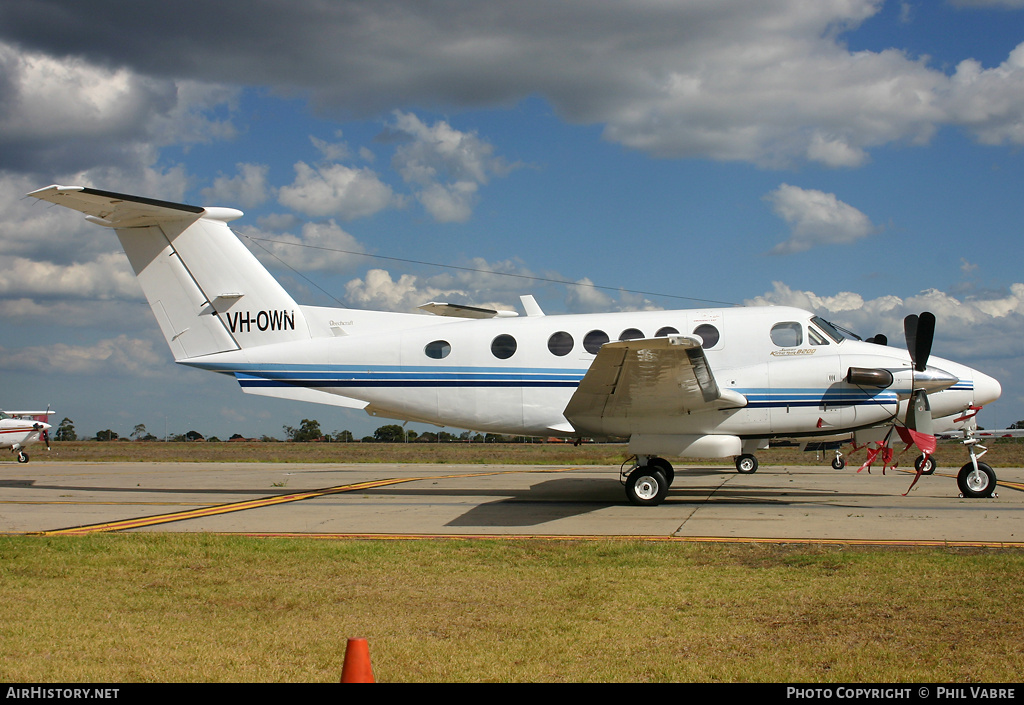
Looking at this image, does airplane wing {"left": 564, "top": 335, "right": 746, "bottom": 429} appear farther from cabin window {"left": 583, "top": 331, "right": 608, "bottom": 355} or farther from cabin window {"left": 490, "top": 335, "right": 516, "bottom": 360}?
cabin window {"left": 490, "top": 335, "right": 516, "bottom": 360}

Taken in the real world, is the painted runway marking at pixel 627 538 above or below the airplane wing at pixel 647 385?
below

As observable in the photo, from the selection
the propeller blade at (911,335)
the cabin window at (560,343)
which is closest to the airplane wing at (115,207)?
the cabin window at (560,343)

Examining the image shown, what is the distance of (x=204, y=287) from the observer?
47.0 ft

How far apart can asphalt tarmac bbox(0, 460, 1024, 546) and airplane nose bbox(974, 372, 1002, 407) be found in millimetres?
1863

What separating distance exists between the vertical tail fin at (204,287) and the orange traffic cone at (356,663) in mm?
11993

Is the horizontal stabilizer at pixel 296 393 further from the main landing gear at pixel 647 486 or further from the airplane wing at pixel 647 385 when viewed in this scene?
the main landing gear at pixel 647 486

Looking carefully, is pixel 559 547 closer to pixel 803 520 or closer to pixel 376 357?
pixel 803 520

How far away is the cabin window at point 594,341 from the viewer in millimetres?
13297

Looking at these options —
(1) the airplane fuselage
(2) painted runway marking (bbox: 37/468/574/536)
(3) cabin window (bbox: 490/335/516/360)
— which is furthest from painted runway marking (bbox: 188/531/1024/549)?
(3) cabin window (bbox: 490/335/516/360)

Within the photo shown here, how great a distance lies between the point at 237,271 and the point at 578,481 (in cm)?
940

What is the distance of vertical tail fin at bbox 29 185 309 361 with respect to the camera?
14156 millimetres

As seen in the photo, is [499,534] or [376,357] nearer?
[499,534]

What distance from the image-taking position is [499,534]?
950 cm

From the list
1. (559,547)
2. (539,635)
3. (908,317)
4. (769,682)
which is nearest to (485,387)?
(559,547)
